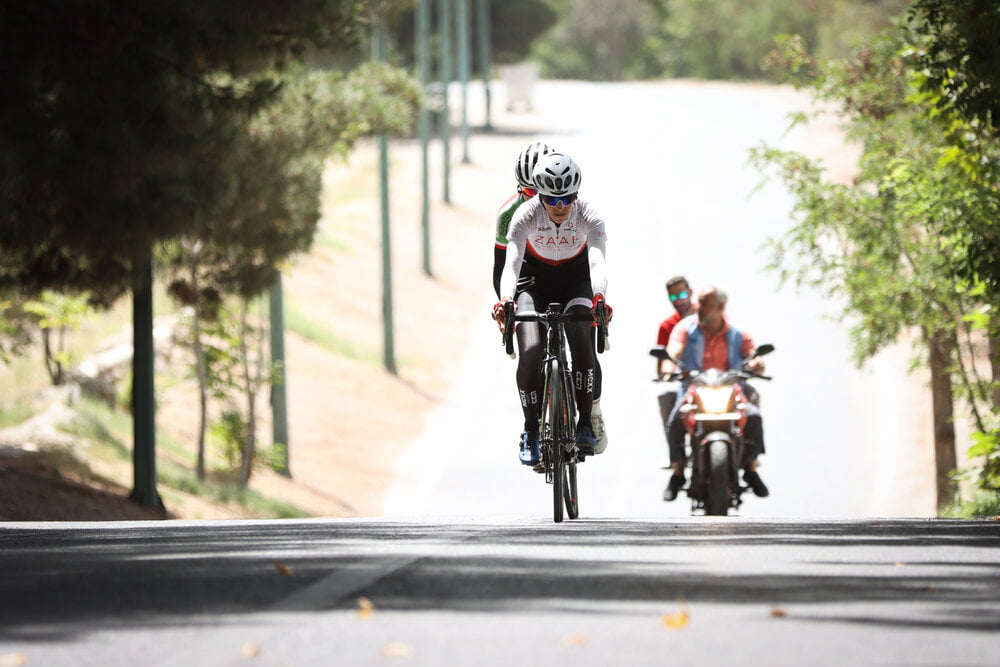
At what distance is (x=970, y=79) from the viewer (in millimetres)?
13461

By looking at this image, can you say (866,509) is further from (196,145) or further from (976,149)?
(196,145)

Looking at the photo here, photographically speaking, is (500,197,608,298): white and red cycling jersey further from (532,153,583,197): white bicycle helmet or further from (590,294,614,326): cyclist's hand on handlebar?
(532,153,583,197): white bicycle helmet

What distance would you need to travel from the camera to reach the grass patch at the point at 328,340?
41.2 meters

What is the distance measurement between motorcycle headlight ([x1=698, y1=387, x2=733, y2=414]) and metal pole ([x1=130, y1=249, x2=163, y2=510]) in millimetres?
8152

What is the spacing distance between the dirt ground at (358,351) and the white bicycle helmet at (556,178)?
31.1 ft

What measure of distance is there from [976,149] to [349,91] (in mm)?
10021

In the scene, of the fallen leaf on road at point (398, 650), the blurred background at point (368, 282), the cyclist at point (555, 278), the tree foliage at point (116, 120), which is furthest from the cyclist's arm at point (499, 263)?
the tree foliage at point (116, 120)

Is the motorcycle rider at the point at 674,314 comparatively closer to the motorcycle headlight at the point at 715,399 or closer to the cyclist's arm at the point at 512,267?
the motorcycle headlight at the point at 715,399

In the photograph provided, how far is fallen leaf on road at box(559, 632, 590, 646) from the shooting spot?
6.07 metres

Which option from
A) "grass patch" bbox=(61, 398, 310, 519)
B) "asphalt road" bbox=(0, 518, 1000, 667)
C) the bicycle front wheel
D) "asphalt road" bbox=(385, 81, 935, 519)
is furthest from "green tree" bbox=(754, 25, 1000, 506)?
"asphalt road" bbox=(0, 518, 1000, 667)

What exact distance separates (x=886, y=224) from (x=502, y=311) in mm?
12660

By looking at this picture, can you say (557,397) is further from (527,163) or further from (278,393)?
(278,393)

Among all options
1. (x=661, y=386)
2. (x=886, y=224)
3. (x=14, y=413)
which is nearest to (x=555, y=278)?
(x=886, y=224)

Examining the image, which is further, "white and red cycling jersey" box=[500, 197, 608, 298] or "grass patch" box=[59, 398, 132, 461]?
"grass patch" box=[59, 398, 132, 461]
